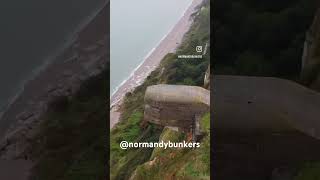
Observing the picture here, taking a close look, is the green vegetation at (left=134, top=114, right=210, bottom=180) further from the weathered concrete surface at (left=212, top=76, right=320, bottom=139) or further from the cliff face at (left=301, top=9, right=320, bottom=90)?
the cliff face at (left=301, top=9, right=320, bottom=90)

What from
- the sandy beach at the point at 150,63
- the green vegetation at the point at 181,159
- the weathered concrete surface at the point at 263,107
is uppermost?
the sandy beach at the point at 150,63

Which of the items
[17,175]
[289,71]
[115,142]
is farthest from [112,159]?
[289,71]

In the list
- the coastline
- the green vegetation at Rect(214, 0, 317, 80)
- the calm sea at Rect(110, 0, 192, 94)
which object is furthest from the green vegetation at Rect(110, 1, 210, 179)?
the coastline

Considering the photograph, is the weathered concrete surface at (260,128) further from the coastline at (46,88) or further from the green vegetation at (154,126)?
the coastline at (46,88)

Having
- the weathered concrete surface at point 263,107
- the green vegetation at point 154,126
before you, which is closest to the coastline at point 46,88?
the green vegetation at point 154,126

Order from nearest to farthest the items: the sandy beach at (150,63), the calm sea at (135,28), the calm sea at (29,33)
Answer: the calm sea at (135,28) → the sandy beach at (150,63) → the calm sea at (29,33)
